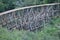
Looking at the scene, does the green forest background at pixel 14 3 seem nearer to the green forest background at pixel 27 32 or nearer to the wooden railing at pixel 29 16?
the green forest background at pixel 27 32

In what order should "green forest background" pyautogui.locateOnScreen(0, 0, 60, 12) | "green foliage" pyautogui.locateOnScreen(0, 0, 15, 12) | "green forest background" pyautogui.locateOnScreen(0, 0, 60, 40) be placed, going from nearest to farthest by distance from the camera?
"green forest background" pyautogui.locateOnScreen(0, 0, 60, 40)
"green foliage" pyautogui.locateOnScreen(0, 0, 15, 12)
"green forest background" pyautogui.locateOnScreen(0, 0, 60, 12)

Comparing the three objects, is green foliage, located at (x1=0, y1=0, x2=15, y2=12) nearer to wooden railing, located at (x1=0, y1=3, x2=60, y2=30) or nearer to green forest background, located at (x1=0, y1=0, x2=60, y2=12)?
green forest background, located at (x1=0, y1=0, x2=60, y2=12)

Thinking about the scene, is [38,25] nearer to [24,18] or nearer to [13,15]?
[24,18]

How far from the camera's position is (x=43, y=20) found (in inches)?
375

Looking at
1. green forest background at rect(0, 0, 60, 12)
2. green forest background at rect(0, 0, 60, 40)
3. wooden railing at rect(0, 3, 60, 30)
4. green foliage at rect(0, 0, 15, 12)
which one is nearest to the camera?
green forest background at rect(0, 0, 60, 40)

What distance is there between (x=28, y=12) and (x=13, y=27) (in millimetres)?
1122

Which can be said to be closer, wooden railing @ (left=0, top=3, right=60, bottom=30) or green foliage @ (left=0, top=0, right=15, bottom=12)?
wooden railing @ (left=0, top=3, right=60, bottom=30)

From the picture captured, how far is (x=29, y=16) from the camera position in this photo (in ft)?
28.7

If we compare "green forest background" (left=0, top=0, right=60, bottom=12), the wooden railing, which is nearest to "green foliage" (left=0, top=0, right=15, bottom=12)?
"green forest background" (left=0, top=0, right=60, bottom=12)

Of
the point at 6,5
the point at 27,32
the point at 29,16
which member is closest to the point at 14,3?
the point at 6,5

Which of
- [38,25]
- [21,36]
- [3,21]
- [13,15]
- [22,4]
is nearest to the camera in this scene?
[21,36]

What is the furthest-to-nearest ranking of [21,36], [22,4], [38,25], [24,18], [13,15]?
[22,4], [38,25], [24,18], [13,15], [21,36]

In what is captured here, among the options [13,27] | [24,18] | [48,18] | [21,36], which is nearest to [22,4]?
[48,18]

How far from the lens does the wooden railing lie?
24.4 ft
